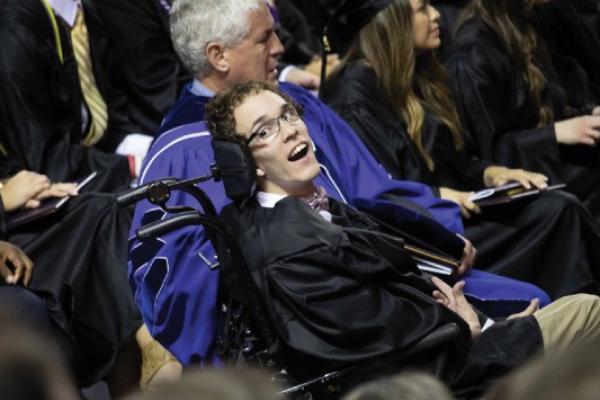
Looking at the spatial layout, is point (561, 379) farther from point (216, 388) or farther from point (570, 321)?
point (570, 321)

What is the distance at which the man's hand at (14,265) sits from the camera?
4.18 meters

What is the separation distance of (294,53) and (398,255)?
3.43 metres

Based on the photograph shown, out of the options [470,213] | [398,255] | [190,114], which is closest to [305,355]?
[398,255]

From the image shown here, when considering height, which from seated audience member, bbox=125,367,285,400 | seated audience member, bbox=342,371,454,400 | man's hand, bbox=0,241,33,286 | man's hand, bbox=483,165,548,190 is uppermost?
seated audience member, bbox=125,367,285,400

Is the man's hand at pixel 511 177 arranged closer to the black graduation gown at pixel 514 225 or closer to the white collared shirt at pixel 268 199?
the black graduation gown at pixel 514 225

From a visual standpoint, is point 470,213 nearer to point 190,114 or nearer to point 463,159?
point 463,159

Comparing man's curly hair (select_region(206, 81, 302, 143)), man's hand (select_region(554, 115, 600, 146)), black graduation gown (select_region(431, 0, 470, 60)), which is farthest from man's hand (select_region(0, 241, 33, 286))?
man's hand (select_region(554, 115, 600, 146))

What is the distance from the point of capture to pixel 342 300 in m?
3.29

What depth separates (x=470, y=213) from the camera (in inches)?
196

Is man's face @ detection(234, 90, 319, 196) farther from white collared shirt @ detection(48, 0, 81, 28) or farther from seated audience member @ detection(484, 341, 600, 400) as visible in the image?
seated audience member @ detection(484, 341, 600, 400)

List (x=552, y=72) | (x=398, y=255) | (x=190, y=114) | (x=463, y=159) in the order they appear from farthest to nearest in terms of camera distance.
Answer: (x=552, y=72) < (x=463, y=159) < (x=190, y=114) < (x=398, y=255)

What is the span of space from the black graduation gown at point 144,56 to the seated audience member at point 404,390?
4.03 m

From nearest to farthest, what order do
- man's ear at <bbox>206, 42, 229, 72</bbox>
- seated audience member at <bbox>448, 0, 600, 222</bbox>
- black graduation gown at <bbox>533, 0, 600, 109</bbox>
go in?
man's ear at <bbox>206, 42, 229, 72</bbox> → seated audience member at <bbox>448, 0, 600, 222</bbox> → black graduation gown at <bbox>533, 0, 600, 109</bbox>

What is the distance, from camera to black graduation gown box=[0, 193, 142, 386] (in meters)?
4.37
